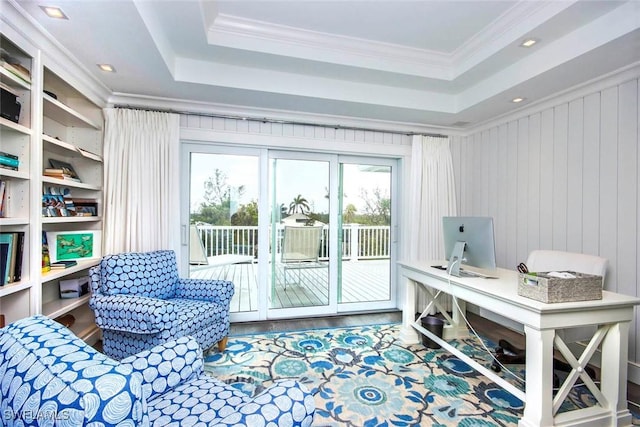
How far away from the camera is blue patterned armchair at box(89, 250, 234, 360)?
85.0 inches

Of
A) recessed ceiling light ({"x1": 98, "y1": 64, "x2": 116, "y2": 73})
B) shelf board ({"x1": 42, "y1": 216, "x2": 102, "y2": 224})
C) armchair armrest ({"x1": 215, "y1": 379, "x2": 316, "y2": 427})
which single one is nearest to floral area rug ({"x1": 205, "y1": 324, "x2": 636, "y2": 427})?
armchair armrest ({"x1": 215, "y1": 379, "x2": 316, "y2": 427})

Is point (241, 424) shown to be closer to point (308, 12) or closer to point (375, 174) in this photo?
point (308, 12)

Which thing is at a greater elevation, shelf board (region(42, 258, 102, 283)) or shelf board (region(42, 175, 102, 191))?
shelf board (region(42, 175, 102, 191))

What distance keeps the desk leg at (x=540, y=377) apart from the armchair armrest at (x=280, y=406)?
1.36 meters

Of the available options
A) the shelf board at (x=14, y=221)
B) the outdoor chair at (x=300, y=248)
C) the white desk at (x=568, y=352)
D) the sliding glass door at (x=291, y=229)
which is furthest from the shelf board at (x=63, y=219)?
the white desk at (x=568, y=352)

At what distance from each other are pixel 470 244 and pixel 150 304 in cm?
242

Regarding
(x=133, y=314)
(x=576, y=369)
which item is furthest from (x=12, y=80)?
(x=576, y=369)

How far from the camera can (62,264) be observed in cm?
247

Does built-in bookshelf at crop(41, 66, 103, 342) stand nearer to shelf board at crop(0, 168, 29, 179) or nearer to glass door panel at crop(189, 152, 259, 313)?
shelf board at crop(0, 168, 29, 179)

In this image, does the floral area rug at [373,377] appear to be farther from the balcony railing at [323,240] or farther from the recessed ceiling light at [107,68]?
the recessed ceiling light at [107,68]

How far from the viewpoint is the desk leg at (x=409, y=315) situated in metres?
2.95

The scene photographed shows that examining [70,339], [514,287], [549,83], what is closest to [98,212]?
[70,339]

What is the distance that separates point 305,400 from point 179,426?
0.48 metres

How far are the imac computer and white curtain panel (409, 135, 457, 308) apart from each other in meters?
1.14
